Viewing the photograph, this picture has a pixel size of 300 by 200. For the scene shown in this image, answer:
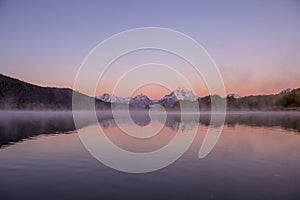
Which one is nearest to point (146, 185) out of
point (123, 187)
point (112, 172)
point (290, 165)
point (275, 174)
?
point (123, 187)

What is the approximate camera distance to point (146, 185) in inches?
690

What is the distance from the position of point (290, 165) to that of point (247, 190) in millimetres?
9988

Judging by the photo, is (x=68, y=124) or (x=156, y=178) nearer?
(x=156, y=178)

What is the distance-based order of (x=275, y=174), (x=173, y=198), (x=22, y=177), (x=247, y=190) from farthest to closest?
(x=275, y=174), (x=22, y=177), (x=247, y=190), (x=173, y=198)

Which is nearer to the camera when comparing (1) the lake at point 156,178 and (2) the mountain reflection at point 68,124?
(1) the lake at point 156,178

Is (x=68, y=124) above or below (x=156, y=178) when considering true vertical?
above

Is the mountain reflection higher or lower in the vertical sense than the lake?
higher

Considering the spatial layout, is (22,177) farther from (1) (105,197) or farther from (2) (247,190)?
(2) (247,190)

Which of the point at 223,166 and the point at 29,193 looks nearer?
the point at 29,193

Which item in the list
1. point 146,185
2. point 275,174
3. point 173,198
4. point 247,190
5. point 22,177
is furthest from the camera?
point 275,174

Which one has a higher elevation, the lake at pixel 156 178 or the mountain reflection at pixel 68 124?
the mountain reflection at pixel 68 124

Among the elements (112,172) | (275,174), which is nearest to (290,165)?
(275,174)

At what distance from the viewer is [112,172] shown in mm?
21062

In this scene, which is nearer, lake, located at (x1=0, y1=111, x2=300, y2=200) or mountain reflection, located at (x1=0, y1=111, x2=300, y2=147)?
lake, located at (x1=0, y1=111, x2=300, y2=200)
